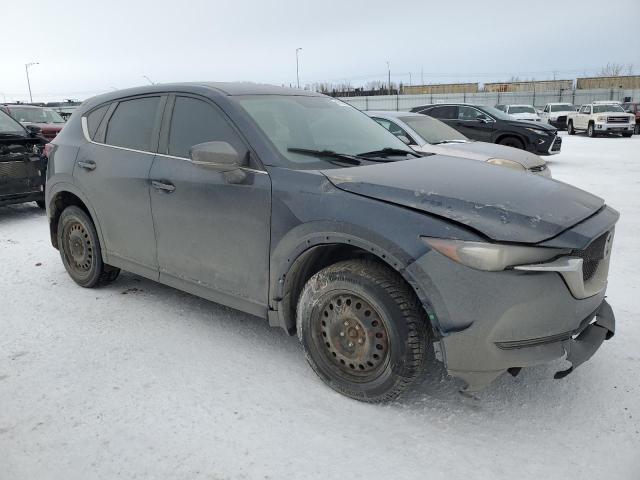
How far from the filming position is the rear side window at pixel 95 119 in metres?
4.41

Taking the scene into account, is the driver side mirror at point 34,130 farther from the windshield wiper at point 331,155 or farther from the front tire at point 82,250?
the windshield wiper at point 331,155

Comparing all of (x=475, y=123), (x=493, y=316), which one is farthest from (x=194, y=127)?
(x=475, y=123)

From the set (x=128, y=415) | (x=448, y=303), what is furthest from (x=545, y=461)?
(x=128, y=415)

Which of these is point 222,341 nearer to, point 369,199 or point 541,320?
point 369,199

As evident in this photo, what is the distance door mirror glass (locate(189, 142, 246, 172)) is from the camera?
10.1 ft

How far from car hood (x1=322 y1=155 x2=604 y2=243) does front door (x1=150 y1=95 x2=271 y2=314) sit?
55cm

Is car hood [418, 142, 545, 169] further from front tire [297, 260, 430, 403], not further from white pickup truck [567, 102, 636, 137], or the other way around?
white pickup truck [567, 102, 636, 137]

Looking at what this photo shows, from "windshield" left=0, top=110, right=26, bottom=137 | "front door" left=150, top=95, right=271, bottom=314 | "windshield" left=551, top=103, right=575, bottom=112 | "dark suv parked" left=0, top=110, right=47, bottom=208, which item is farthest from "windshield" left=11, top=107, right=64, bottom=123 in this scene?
"windshield" left=551, top=103, right=575, bottom=112

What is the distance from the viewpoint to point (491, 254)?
2330 millimetres

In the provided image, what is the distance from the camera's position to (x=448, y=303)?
242 centimetres

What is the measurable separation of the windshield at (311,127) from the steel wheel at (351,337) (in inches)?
34.6

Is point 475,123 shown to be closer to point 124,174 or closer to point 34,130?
point 34,130

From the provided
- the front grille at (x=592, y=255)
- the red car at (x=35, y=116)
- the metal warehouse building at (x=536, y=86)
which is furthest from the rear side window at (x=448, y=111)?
the metal warehouse building at (x=536, y=86)

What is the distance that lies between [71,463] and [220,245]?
4.81 feet
